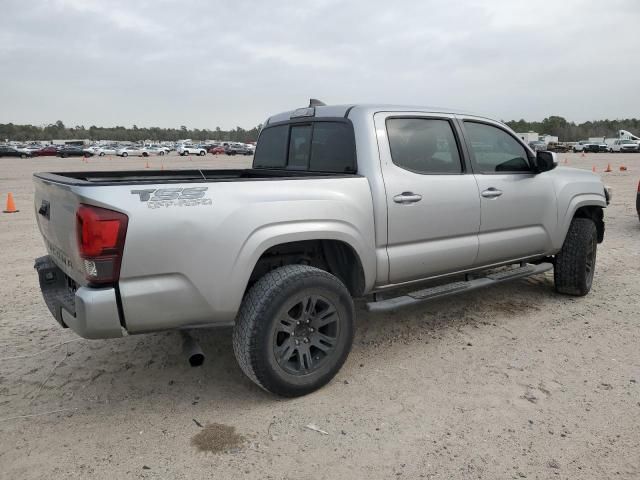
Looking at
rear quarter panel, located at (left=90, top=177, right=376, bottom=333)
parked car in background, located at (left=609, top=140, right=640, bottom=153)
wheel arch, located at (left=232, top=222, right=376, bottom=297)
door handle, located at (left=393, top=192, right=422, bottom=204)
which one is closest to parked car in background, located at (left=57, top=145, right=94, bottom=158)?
parked car in background, located at (left=609, top=140, right=640, bottom=153)

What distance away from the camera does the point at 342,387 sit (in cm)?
352

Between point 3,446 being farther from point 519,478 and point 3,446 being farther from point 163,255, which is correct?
point 519,478

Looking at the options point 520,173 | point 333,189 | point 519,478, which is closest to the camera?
point 519,478

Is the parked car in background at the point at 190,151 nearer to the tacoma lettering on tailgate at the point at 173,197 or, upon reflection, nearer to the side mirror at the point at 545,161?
the side mirror at the point at 545,161

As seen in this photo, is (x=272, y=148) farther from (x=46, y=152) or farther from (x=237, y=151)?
(x=46, y=152)

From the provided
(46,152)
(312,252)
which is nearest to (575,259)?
(312,252)

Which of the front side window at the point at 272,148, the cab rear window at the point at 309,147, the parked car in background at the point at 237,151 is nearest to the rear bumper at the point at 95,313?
the cab rear window at the point at 309,147

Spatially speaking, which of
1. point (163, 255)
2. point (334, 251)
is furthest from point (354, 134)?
point (163, 255)

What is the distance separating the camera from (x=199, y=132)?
161 meters

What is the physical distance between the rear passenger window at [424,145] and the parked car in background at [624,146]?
59.8 m

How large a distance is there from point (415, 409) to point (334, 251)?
4.02 feet

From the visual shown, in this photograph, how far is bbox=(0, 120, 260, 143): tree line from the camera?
4941 inches

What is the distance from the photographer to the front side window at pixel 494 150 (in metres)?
4.44

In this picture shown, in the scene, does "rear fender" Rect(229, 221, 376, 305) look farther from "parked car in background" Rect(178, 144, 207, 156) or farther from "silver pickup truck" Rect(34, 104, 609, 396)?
"parked car in background" Rect(178, 144, 207, 156)
